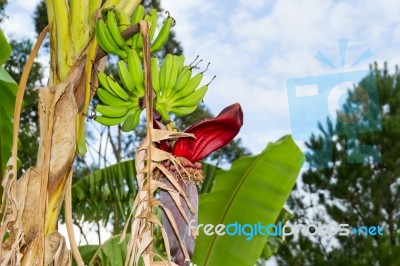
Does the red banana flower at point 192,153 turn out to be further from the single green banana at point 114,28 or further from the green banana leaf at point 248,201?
the green banana leaf at point 248,201

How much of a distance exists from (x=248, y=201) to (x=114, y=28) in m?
0.72

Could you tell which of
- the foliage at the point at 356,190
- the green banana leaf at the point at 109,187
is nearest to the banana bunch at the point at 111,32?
the green banana leaf at the point at 109,187

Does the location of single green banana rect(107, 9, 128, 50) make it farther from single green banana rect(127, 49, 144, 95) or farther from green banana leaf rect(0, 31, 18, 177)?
green banana leaf rect(0, 31, 18, 177)

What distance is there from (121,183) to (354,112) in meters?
3.26

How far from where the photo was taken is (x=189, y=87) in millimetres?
587

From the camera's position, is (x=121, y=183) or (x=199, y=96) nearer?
(x=199, y=96)

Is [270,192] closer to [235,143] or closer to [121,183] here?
[121,183]

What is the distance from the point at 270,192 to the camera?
1165mm

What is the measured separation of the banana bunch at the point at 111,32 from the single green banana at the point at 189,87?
0.24 ft

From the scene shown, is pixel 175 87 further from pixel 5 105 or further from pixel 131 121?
pixel 5 105

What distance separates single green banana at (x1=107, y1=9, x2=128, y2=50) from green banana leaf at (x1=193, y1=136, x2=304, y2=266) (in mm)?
689

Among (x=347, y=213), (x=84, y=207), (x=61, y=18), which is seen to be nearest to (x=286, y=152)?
(x=61, y=18)

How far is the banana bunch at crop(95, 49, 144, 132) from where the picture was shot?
0.53 m

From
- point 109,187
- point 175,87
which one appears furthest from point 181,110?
point 109,187
